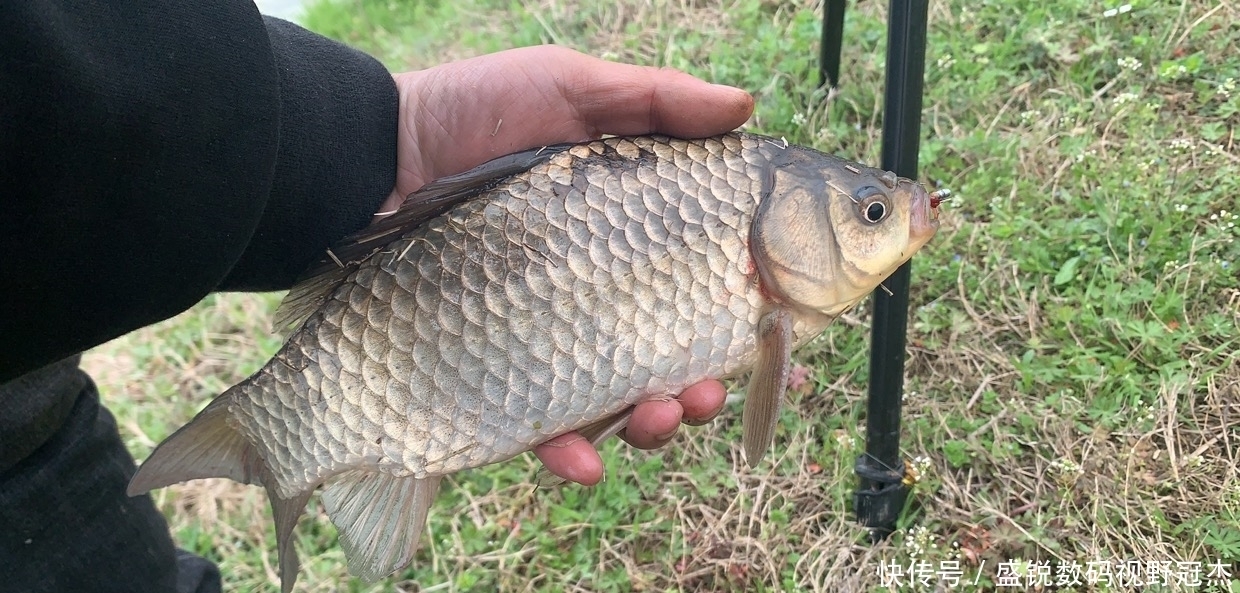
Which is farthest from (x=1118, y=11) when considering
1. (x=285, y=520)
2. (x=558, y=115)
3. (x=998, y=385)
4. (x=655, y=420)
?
(x=285, y=520)

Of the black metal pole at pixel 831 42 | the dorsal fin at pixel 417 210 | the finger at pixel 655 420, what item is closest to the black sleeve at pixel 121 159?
the dorsal fin at pixel 417 210

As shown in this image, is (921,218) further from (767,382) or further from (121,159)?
(121,159)

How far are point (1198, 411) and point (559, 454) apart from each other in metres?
1.57

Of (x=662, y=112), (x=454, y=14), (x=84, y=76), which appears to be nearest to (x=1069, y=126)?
(x=662, y=112)

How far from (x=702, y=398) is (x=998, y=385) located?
109 cm

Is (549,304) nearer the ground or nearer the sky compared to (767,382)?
nearer the sky

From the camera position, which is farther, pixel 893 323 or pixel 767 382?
pixel 893 323

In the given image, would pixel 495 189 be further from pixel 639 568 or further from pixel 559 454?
pixel 639 568

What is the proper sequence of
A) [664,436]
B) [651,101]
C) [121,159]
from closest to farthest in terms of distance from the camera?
1. [121,159]
2. [664,436]
3. [651,101]

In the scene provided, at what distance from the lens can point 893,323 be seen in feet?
5.82

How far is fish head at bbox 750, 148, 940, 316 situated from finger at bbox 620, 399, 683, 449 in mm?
286

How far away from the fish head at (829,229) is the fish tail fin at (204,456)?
1.03 metres

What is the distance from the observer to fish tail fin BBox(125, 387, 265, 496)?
61.8 inches

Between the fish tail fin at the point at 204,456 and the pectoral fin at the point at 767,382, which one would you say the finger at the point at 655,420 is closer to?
the pectoral fin at the point at 767,382
